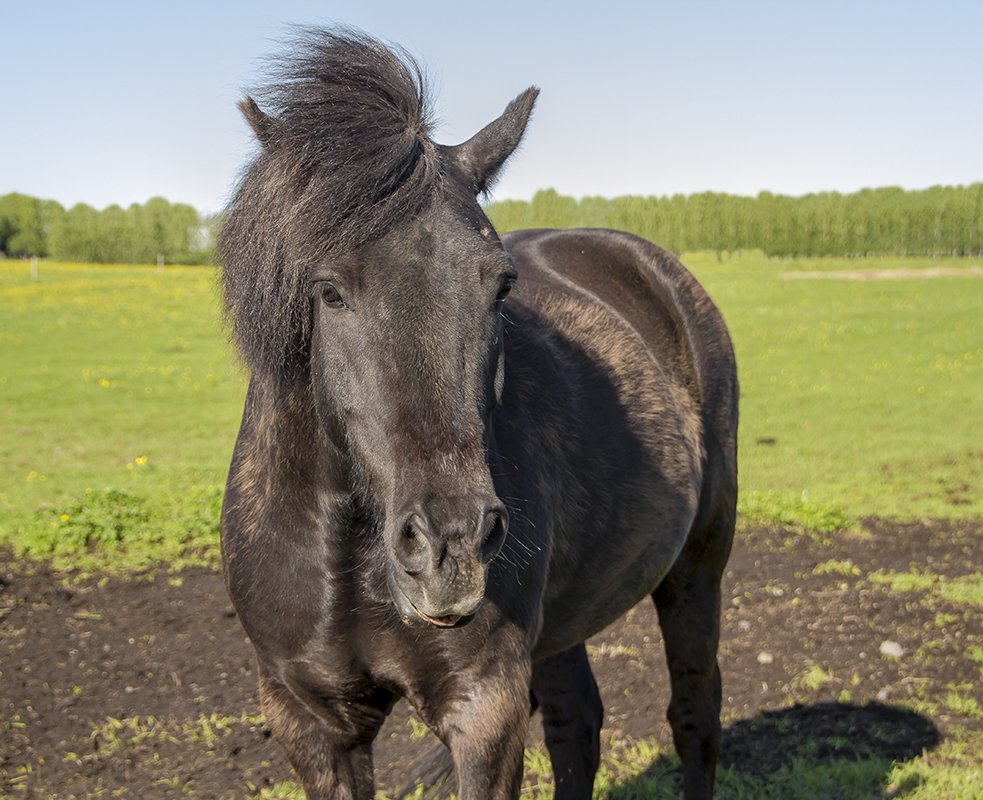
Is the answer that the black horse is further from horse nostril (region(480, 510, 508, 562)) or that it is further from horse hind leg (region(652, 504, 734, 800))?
horse hind leg (region(652, 504, 734, 800))

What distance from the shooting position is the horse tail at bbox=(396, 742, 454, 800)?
3977mm

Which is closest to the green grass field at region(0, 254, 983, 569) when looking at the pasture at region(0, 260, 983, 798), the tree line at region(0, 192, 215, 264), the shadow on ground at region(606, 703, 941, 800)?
the pasture at region(0, 260, 983, 798)

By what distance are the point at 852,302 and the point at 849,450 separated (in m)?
18.2

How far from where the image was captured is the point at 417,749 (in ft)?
15.1

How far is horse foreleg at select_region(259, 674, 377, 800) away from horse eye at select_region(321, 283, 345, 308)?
1242mm

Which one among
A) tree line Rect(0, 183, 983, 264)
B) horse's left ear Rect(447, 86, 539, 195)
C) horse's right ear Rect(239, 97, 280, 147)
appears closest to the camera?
horse's right ear Rect(239, 97, 280, 147)

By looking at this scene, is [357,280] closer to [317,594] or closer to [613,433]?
[317,594]

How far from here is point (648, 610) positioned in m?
6.52

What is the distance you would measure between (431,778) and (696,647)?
1267 millimetres

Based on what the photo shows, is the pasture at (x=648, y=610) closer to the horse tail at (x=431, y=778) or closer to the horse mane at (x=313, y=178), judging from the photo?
the horse mane at (x=313, y=178)

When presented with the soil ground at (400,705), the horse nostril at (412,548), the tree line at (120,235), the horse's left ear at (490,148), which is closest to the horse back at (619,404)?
the horse's left ear at (490,148)

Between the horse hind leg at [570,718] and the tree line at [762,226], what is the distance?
3798 centimetres

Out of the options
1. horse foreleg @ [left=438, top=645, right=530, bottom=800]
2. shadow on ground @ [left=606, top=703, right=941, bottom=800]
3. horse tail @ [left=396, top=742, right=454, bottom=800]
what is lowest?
shadow on ground @ [left=606, top=703, right=941, bottom=800]

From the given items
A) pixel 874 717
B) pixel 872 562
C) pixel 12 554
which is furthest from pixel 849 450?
pixel 12 554
